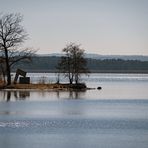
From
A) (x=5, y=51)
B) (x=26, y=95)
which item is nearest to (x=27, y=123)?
(x=26, y=95)

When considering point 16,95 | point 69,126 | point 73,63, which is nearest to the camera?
point 69,126

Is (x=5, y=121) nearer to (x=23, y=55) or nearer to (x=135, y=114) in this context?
(x=135, y=114)

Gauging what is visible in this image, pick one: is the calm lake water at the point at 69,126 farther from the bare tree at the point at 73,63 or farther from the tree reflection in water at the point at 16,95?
the bare tree at the point at 73,63

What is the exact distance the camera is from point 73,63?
7344 cm

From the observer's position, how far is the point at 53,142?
2359cm

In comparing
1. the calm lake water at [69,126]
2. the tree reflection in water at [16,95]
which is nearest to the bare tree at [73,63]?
the tree reflection in water at [16,95]

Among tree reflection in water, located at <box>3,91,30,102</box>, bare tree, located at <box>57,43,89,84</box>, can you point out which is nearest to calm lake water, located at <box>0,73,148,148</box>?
tree reflection in water, located at <box>3,91,30,102</box>

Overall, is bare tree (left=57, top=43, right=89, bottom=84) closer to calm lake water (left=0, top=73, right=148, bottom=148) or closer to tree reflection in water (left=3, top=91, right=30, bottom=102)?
tree reflection in water (left=3, top=91, right=30, bottom=102)

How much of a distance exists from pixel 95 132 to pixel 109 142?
3.80m

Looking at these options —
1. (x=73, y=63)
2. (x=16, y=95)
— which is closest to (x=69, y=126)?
(x=16, y=95)

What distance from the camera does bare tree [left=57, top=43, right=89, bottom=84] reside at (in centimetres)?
7319

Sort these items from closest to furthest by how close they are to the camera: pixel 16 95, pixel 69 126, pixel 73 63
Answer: pixel 69 126, pixel 16 95, pixel 73 63

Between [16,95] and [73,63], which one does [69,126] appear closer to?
[16,95]

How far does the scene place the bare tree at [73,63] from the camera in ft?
240
